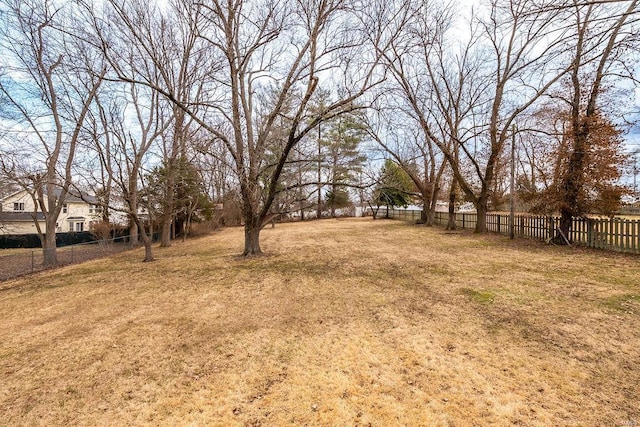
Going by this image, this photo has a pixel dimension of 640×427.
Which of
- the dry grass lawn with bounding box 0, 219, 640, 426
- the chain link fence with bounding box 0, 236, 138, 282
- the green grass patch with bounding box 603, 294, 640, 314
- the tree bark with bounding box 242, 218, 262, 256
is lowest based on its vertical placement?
the chain link fence with bounding box 0, 236, 138, 282

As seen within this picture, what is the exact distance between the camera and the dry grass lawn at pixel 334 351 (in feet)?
7.90

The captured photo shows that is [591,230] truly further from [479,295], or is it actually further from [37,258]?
[37,258]

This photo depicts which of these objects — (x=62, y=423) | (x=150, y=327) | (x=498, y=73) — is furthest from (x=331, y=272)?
(x=498, y=73)

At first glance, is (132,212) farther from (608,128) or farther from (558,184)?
(608,128)

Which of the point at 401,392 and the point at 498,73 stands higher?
the point at 498,73

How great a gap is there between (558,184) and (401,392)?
1084cm

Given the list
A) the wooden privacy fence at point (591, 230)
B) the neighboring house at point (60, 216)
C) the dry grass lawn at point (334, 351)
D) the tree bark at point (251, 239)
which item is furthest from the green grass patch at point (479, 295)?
the neighboring house at point (60, 216)

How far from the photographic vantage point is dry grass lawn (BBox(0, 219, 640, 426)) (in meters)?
2.41

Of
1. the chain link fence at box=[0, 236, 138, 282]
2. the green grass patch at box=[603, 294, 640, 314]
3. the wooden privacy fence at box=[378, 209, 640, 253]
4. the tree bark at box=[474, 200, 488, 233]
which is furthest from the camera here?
the tree bark at box=[474, 200, 488, 233]

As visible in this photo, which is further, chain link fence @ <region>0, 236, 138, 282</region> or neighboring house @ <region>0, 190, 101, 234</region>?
neighboring house @ <region>0, 190, 101, 234</region>

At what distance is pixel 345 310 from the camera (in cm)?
462

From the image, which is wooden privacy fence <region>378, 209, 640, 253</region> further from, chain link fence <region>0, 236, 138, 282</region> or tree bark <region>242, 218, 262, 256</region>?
chain link fence <region>0, 236, 138, 282</region>

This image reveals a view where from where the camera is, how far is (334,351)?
11.0 feet

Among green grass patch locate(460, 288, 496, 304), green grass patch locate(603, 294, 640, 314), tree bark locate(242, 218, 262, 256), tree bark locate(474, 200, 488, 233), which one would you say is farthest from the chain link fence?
tree bark locate(474, 200, 488, 233)
